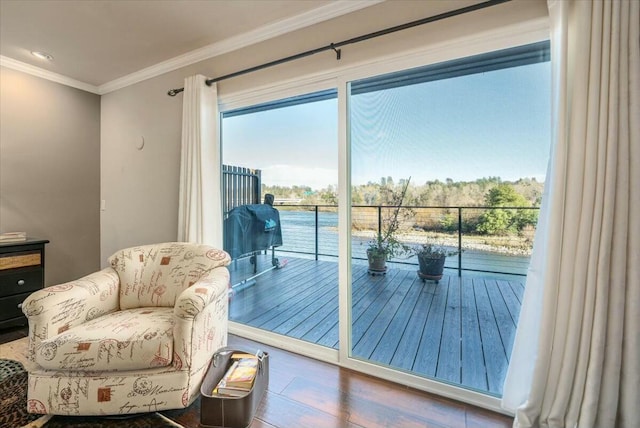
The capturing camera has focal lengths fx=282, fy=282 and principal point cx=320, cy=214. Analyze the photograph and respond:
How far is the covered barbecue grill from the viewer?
2.46 meters

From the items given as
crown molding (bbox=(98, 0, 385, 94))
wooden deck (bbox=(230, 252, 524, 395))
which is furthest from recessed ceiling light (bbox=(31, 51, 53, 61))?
wooden deck (bbox=(230, 252, 524, 395))

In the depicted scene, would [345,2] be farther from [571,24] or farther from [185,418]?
[185,418]

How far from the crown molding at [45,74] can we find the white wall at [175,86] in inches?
8.3

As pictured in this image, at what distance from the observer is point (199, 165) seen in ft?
7.82

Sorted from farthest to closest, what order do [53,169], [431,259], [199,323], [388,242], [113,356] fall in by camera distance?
[53,169] < [388,242] < [431,259] < [199,323] < [113,356]

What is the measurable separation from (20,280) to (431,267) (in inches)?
133

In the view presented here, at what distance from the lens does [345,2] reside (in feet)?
6.03

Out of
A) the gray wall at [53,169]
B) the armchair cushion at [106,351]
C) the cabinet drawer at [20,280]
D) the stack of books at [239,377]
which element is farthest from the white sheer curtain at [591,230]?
the gray wall at [53,169]

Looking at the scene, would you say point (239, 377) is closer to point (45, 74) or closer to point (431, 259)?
point (431, 259)

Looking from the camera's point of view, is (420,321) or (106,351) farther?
(420,321)

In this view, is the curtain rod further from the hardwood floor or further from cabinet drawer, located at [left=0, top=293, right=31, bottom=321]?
cabinet drawer, located at [left=0, top=293, right=31, bottom=321]

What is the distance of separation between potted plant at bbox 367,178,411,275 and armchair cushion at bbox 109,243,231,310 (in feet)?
3.41

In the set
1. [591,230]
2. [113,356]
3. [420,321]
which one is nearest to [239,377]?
[113,356]

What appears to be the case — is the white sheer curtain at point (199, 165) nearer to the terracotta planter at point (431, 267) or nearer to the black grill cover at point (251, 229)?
the black grill cover at point (251, 229)
